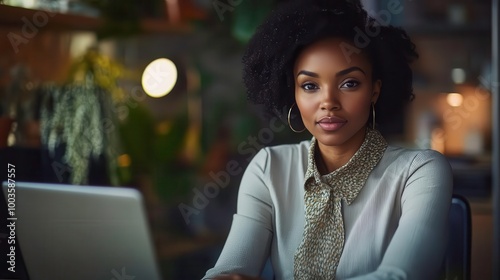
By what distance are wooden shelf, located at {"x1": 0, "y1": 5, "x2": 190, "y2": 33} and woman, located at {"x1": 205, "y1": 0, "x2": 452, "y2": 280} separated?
0.86 metres

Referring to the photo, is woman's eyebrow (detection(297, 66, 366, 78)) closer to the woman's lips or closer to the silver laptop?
the woman's lips

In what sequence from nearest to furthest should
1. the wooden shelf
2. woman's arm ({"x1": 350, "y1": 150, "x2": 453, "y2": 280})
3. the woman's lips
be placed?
woman's arm ({"x1": 350, "y1": 150, "x2": 453, "y2": 280}), the woman's lips, the wooden shelf

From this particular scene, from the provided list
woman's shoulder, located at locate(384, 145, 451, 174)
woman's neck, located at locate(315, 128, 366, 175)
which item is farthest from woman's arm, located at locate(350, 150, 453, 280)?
woman's neck, located at locate(315, 128, 366, 175)

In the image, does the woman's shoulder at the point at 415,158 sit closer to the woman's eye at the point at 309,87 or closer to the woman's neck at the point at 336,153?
the woman's neck at the point at 336,153

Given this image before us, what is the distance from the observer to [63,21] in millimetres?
2561

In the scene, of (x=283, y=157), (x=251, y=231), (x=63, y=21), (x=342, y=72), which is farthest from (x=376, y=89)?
(x=63, y=21)

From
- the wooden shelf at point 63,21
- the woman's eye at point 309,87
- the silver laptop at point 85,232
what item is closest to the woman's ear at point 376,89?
the woman's eye at point 309,87

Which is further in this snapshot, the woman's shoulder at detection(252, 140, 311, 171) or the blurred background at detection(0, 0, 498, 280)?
the blurred background at detection(0, 0, 498, 280)

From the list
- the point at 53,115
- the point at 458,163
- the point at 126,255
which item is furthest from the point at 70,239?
the point at 458,163

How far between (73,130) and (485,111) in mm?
2117

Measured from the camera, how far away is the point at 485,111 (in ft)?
11.6

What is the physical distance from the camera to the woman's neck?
1.24 meters

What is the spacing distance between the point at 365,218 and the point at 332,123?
17cm

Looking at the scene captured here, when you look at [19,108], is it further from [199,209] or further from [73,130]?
[199,209]
